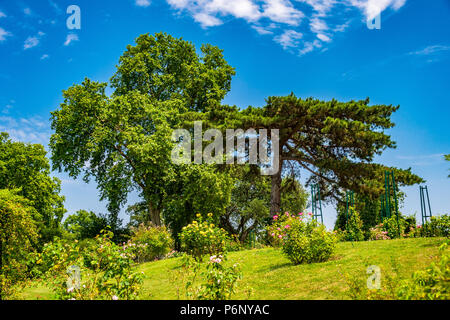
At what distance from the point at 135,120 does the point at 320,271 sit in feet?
56.3

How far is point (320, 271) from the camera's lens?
8164mm

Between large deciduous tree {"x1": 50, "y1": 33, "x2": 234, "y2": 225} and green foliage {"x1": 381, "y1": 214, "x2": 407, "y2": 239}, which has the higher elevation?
large deciduous tree {"x1": 50, "y1": 33, "x2": 234, "y2": 225}

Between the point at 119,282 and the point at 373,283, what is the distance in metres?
4.05

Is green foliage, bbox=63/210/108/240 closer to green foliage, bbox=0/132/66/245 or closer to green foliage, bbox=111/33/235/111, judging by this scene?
green foliage, bbox=0/132/66/245

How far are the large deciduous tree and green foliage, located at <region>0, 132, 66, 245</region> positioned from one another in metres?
2.43

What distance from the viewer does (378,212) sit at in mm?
22469

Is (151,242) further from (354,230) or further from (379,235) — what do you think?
(379,235)

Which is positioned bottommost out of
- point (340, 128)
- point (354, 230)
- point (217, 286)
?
point (217, 286)

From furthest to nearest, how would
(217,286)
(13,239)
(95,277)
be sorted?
(13,239) → (95,277) → (217,286)

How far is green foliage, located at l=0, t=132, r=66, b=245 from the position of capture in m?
22.6

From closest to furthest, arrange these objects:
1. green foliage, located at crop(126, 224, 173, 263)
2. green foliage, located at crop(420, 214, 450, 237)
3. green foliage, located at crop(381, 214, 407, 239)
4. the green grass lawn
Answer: the green grass lawn → green foliage, located at crop(420, 214, 450, 237) → green foliage, located at crop(381, 214, 407, 239) → green foliage, located at crop(126, 224, 173, 263)

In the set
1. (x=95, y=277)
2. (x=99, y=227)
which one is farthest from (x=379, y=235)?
(x=99, y=227)

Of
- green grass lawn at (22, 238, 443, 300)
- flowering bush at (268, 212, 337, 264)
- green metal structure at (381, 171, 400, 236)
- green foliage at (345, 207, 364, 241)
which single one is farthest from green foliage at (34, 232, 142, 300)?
green metal structure at (381, 171, 400, 236)

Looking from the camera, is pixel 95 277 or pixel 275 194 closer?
pixel 95 277
